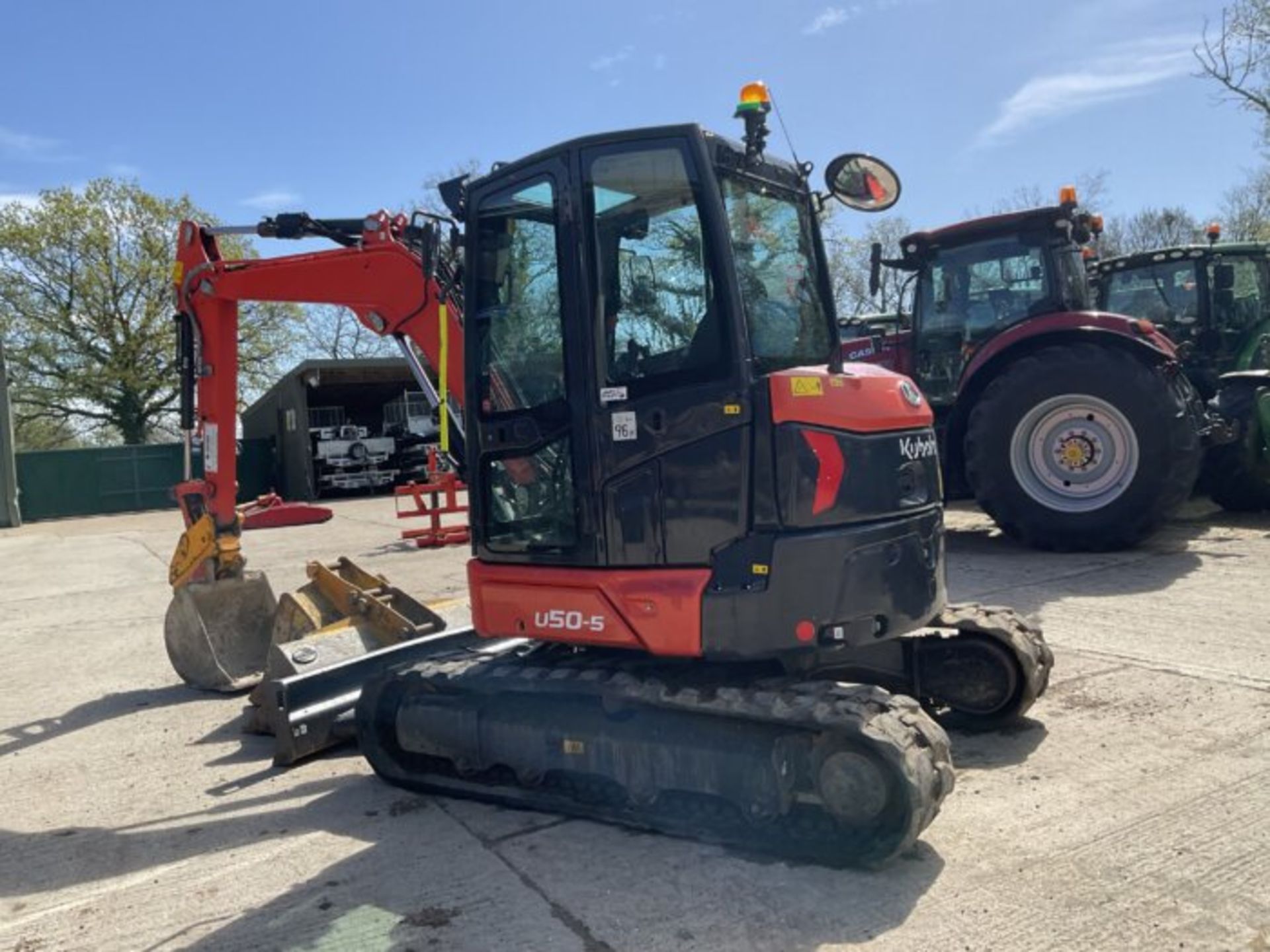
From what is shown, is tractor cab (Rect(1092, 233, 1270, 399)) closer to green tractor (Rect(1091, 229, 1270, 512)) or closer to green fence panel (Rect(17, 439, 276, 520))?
green tractor (Rect(1091, 229, 1270, 512))

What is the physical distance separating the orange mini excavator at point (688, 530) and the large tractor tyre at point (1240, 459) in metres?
5.91

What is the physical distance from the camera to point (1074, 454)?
8219 millimetres

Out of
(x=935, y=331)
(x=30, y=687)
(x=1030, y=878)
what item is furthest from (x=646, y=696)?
(x=935, y=331)

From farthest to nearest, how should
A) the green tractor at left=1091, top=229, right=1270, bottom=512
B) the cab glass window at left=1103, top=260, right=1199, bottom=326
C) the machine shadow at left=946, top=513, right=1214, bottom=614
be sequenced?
1. the cab glass window at left=1103, top=260, right=1199, bottom=326
2. the green tractor at left=1091, top=229, right=1270, bottom=512
3. the machine shadow at left=946, top=513, right=1214, bottom=614

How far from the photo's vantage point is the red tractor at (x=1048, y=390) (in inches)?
308

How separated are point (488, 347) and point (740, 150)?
1.28 meters

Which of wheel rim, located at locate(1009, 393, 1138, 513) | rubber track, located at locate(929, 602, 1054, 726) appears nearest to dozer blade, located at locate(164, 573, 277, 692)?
rubber track, located at locate(929, 602, 1054, 726)

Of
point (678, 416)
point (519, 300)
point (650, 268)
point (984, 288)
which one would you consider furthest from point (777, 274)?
point (984, 288)

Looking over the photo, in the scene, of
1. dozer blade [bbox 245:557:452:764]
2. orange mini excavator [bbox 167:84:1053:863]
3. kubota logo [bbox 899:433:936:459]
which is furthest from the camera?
dozer blade [bbox 245:557:452:764]

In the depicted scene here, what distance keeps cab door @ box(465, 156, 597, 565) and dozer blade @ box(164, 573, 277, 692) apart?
112 inches

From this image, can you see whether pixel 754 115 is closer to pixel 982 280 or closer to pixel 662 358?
pixel 662 358

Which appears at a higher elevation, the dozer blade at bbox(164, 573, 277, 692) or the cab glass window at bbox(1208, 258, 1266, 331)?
the cab glass window at bbox(1208, 258, 1266, 331)

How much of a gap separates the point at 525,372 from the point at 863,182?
5.59 feet

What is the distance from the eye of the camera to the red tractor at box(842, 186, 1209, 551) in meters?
7.82
